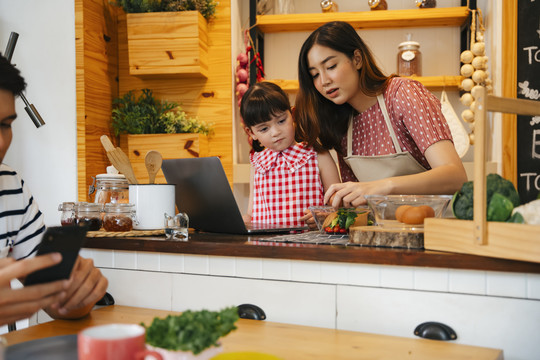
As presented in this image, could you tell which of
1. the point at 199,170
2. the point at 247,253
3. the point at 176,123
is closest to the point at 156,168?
the point at 199,170

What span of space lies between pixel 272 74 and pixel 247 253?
2.17 meters

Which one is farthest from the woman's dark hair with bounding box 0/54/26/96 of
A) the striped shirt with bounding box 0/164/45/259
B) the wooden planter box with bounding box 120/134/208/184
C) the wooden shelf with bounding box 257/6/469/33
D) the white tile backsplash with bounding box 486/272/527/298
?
the wooden shelf with bounding box 257/6/469/33

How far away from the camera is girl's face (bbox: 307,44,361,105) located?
1.91m

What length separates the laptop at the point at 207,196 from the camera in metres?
1.50

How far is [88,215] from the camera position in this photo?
5.13 ft

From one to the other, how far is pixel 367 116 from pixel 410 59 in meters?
1.01

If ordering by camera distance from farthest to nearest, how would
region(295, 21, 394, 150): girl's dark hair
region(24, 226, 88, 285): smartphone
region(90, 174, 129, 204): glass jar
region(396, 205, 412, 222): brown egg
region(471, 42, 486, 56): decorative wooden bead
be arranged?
1. region(471, 42, 486, 56): decorative wooden bead
2. region(295, 21, 394, 150): girl's dark hair
3. region(90, 174, 129, 204): glass jar
4. region(396, 205, 412, 222): brown egg
5. region(24, 226, 88, 285): smartphone

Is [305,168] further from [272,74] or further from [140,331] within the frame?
[140,331]

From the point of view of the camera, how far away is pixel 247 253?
1.24m

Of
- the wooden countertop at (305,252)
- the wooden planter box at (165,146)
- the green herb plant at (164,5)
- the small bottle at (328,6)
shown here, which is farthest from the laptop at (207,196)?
the small bottle at (328,6)

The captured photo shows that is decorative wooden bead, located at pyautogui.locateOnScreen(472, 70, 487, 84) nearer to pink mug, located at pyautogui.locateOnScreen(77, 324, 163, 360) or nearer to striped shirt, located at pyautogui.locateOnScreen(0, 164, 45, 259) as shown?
striped shirt, located at pyautogui.locateOnScreen(0, 164, 45, 259)

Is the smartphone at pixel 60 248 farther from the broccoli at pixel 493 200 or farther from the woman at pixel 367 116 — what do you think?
the woman at pixel 367 116

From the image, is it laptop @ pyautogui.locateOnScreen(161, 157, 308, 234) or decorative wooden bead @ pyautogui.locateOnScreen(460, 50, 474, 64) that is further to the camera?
decorative wooden bead @ pyautogui.locateOnScreen(460, 50, 474, 64)

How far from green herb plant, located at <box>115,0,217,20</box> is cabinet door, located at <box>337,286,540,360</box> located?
2.16 metres
